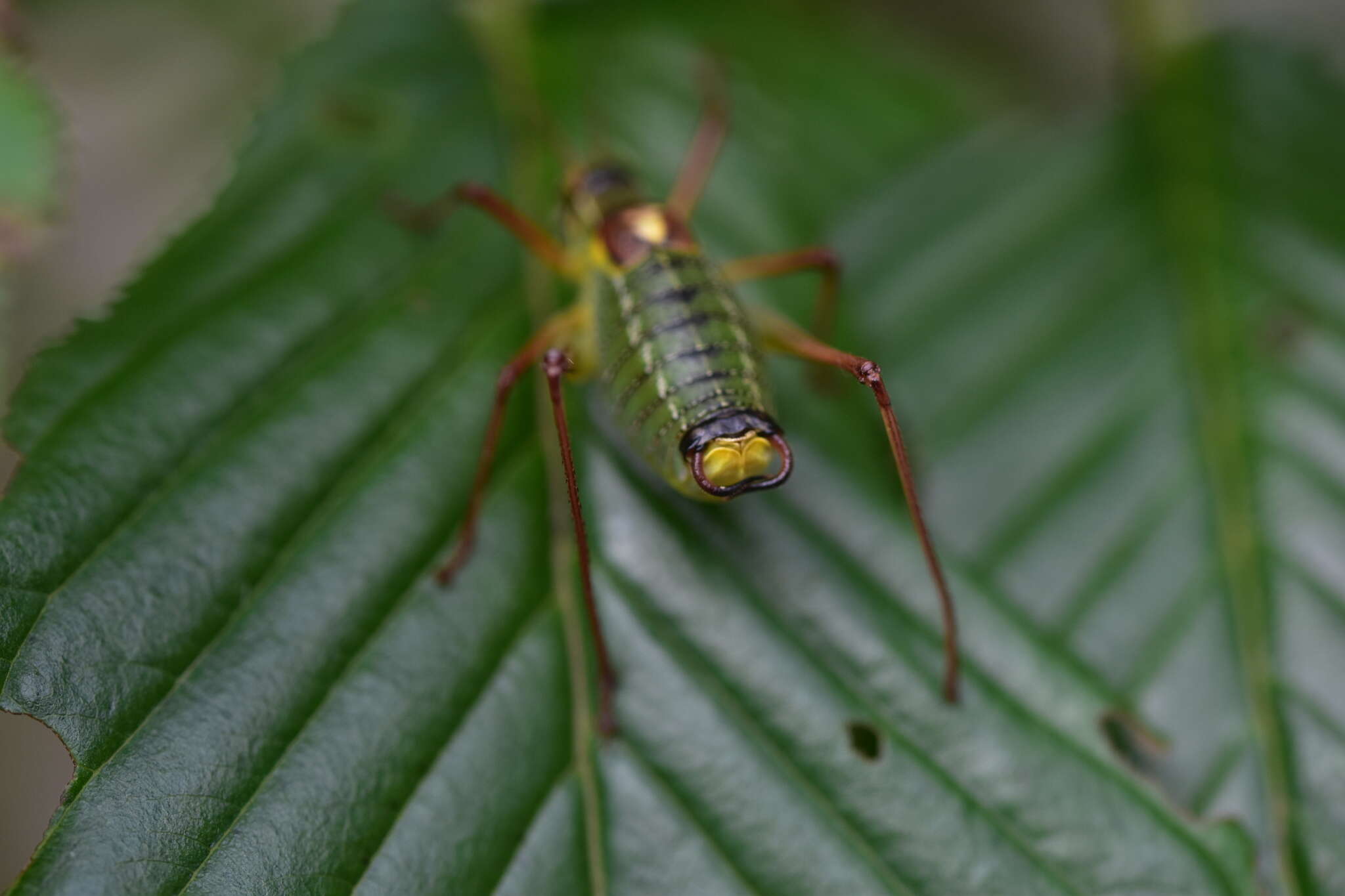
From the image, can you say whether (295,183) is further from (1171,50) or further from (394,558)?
(1171,50)

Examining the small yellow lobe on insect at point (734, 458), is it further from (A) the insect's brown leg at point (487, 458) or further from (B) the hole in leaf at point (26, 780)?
(B) the hole in leaf at point (26, 780)

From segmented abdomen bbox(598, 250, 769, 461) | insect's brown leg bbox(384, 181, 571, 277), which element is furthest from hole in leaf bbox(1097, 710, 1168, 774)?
insect's brown leg bbox(384, 181, 571, 277)

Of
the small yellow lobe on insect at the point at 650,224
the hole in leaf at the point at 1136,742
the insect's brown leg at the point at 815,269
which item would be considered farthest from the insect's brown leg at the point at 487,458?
the hole in leaf at the point at 1136,742

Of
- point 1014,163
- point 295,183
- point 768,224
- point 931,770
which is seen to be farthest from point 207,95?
point 931,770

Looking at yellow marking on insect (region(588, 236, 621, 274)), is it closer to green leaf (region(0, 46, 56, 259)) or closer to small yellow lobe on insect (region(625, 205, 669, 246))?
small yellow lobe on insect (region(625, 205, 669, 246))

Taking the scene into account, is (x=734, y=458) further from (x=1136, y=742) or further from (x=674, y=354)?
(x=1136, y=742)

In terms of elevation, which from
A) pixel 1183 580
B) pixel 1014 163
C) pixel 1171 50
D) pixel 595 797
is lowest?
pixel 595 797
